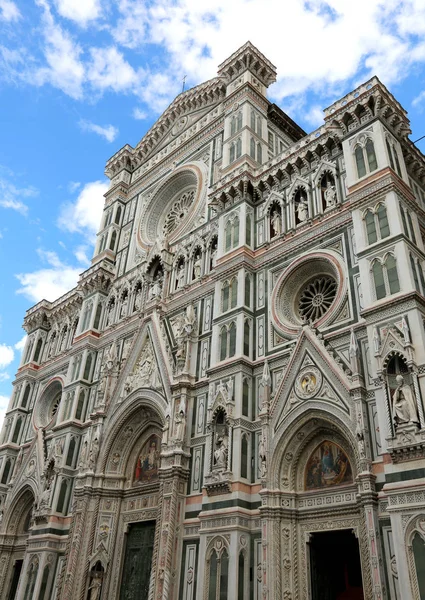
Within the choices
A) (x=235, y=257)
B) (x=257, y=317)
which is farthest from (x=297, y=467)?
(x=235, y=257)

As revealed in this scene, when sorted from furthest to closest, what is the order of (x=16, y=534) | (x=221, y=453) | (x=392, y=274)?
1. (x=16, y=534)
2. (x=221, y=453)
3. (x=392, y=274)

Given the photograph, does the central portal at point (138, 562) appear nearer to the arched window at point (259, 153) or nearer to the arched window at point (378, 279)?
the arched window at point (378, 279)

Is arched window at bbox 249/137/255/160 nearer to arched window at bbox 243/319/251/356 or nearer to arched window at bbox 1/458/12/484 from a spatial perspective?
arched window at bbox 243/319/251/356

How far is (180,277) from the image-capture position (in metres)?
23.9

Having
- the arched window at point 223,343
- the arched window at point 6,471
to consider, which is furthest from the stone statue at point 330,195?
the arched window at point 6,471

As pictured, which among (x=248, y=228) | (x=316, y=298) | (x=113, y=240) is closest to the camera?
(x=316, y=298)

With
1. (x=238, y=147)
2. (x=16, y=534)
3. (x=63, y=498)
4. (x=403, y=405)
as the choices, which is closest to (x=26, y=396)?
(x=16, y=534)

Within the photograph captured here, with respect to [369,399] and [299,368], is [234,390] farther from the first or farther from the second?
[369,399]

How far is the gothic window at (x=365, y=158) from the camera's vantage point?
56.2ft

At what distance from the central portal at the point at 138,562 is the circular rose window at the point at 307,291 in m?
8.81

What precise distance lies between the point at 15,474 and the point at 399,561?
20.3m

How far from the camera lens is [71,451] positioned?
2381 centimetres

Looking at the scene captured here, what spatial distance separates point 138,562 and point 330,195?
47.6ft

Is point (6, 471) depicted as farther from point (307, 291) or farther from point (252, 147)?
point (252, 147)
